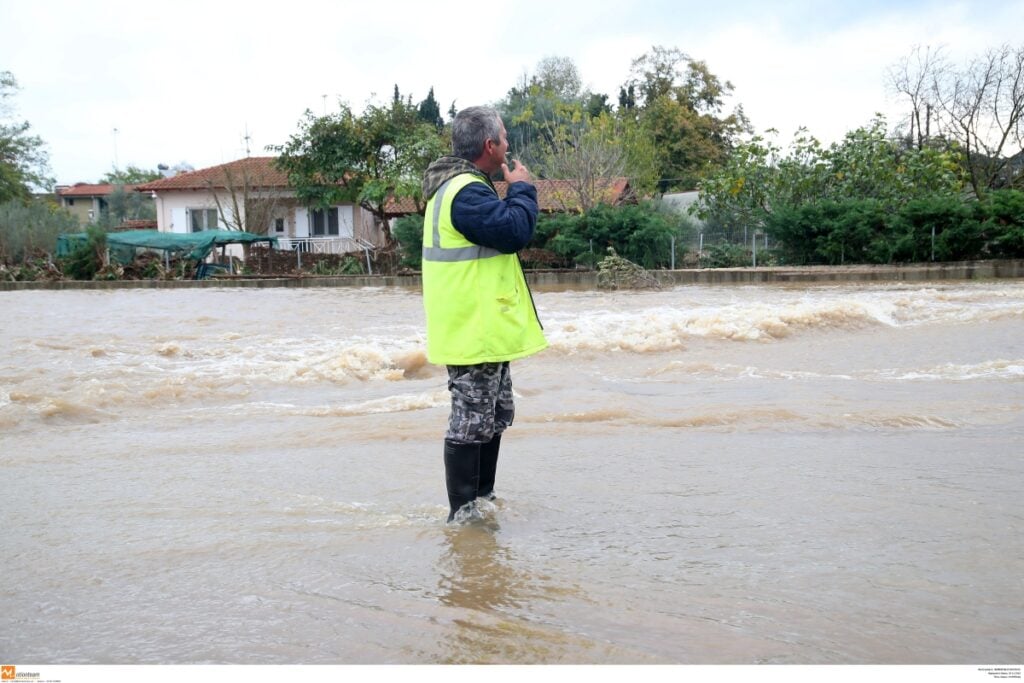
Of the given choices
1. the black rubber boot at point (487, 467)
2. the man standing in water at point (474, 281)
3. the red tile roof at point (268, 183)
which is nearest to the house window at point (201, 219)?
the red tile roof at point (268, 183)

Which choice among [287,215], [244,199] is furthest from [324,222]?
[244,199]

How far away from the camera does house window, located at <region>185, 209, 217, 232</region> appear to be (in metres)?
42.7

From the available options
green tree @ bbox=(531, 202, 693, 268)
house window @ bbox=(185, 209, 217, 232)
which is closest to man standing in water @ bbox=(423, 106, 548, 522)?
green tree @ bbox=(531, 202, 693, 268)

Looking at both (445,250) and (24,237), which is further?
(24,237)

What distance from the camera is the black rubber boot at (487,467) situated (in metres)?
3.69

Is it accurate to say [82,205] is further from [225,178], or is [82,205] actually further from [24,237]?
[24,237]

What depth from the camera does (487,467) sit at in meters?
3.71

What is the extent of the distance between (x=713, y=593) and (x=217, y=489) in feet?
7.83

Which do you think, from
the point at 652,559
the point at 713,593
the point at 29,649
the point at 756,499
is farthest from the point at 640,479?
the point at 29,649

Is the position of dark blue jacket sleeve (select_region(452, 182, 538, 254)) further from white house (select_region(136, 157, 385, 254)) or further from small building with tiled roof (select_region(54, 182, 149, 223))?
Result: small building with tiled roof (select_region(54, 182, 149, 223))

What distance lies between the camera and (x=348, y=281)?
28.4m

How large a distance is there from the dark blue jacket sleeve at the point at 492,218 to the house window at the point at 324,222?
38.7 meters

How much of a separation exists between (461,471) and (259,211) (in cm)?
3763

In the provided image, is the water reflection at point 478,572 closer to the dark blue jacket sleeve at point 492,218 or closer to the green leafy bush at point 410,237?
the dark blue jacket sleeve at point 492,218
